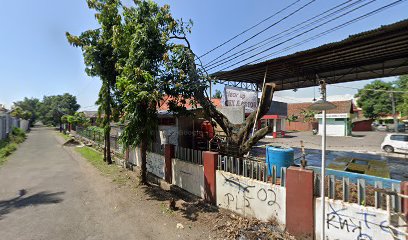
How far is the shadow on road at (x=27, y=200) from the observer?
7.03 meters

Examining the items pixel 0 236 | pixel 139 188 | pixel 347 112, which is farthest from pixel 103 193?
pixel 347 112

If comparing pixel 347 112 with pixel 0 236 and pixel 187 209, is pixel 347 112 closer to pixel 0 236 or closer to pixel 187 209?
pixel 187 209

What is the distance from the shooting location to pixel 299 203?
4.96 m

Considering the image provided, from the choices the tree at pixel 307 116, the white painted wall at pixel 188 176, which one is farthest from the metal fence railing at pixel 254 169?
the tree at pixel 307 116

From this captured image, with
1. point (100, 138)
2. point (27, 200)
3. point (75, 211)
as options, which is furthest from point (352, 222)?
point (100, 138)

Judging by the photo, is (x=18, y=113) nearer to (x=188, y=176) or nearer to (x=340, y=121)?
Result: (x=188, y=176)

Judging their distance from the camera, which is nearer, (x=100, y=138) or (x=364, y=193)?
(x=364, y=193)

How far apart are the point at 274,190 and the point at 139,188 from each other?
19.1 ft

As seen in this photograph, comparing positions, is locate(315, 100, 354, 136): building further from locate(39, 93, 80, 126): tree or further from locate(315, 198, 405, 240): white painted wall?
locate(39, 93, 80, 126): tree

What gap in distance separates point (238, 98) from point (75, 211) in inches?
338

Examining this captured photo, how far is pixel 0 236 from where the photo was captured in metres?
5.32

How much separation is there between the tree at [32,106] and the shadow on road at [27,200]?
79927 mm

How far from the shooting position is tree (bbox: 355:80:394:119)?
40219 millimetres

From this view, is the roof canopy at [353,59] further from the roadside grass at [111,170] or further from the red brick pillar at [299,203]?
the roadside grass at [111,170]
